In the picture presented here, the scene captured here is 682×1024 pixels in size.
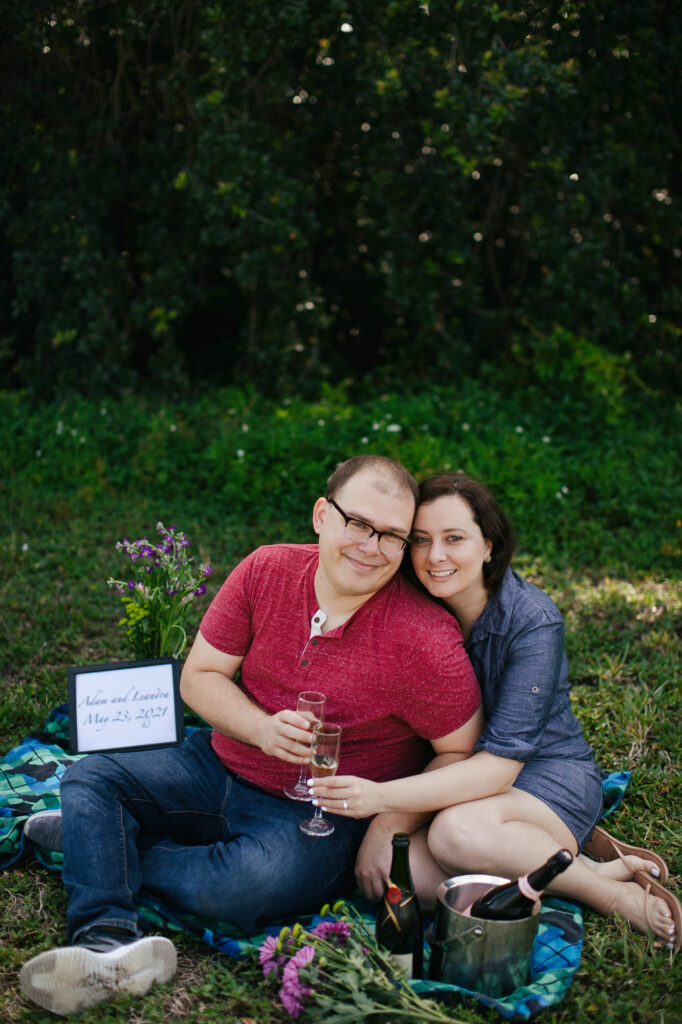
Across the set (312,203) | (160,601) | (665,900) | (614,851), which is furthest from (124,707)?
(312,203)

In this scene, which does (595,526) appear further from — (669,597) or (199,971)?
(199,971)

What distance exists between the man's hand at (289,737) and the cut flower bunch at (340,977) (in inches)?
18.0

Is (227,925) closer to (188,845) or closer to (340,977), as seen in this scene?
(188,845)

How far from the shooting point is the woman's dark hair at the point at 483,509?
2.95m

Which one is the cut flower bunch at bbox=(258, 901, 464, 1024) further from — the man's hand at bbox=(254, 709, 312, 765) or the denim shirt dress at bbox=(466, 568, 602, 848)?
the denim shirt dress at bbox=(466, 568, 602, 848)

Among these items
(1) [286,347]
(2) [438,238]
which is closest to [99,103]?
(1) [286,347]

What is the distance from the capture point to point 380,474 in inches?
112

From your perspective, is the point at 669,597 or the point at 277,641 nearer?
the point at 277,641

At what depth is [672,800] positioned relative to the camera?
3.61m

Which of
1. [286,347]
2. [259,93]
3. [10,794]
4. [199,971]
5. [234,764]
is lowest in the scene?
[199,971]

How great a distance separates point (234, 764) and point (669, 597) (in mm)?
3617

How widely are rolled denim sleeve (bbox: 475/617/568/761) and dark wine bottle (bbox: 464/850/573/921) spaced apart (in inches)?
15.0

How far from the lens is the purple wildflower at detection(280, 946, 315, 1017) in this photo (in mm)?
2414

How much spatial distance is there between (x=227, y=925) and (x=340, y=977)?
553 mm
